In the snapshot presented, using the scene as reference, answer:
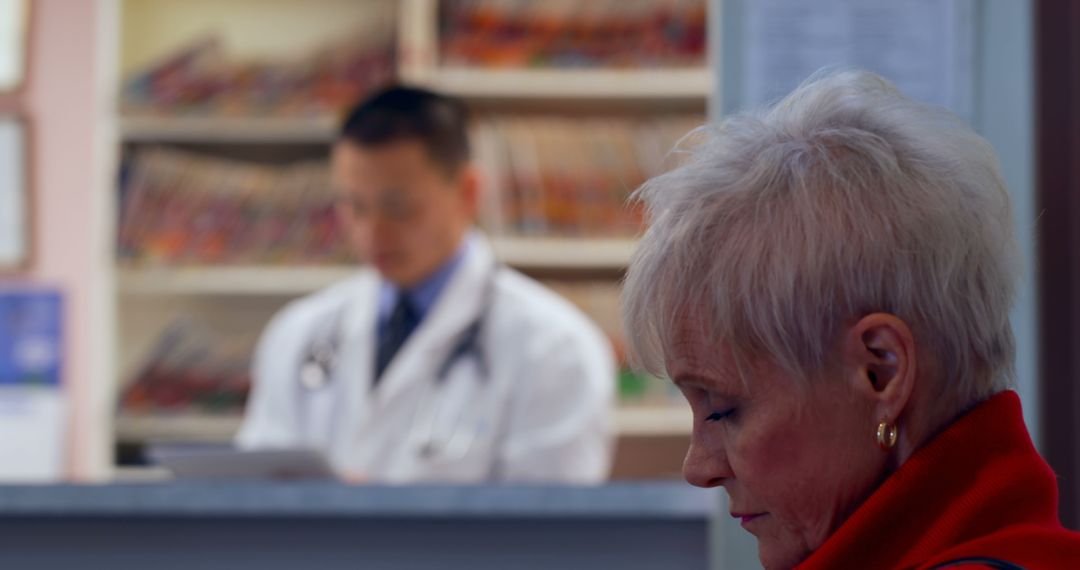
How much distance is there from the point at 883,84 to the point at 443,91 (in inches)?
97.3

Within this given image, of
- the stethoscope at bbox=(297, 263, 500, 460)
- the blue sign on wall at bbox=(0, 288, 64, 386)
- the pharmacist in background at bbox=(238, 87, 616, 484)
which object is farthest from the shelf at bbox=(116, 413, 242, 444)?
the stethoscope at bbox=(297, 263, 500, 460)

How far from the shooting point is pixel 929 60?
1.95 m

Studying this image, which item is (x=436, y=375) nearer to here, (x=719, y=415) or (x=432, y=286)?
(x=432, y=286)

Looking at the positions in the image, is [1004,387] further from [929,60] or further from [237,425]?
[237,425]

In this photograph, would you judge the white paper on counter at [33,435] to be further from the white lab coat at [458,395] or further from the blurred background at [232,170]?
the white lab coat at [458,395]

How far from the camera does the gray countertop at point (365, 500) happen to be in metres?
1.93

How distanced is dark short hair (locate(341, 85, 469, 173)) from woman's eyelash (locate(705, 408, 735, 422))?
181cm

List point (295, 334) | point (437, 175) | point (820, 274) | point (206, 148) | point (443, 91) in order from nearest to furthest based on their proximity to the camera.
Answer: point (820, 274) < point (437, 175) < point (295, 334) < point (443, 91) < point (206, 148)

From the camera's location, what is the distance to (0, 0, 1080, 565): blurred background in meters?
3.39

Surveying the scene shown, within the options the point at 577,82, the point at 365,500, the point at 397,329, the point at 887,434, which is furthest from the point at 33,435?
the point at 887,434

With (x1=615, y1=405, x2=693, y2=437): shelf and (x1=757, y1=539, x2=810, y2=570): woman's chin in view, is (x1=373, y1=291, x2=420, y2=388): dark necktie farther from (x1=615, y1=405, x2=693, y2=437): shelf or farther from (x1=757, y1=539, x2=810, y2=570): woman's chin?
(x1=757, y1=539, x2=810, y2=570): woman's chin

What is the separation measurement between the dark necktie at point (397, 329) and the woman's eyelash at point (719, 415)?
189 cm

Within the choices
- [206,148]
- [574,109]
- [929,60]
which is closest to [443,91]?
[574,109]

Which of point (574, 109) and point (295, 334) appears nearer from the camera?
point (295, 334)
